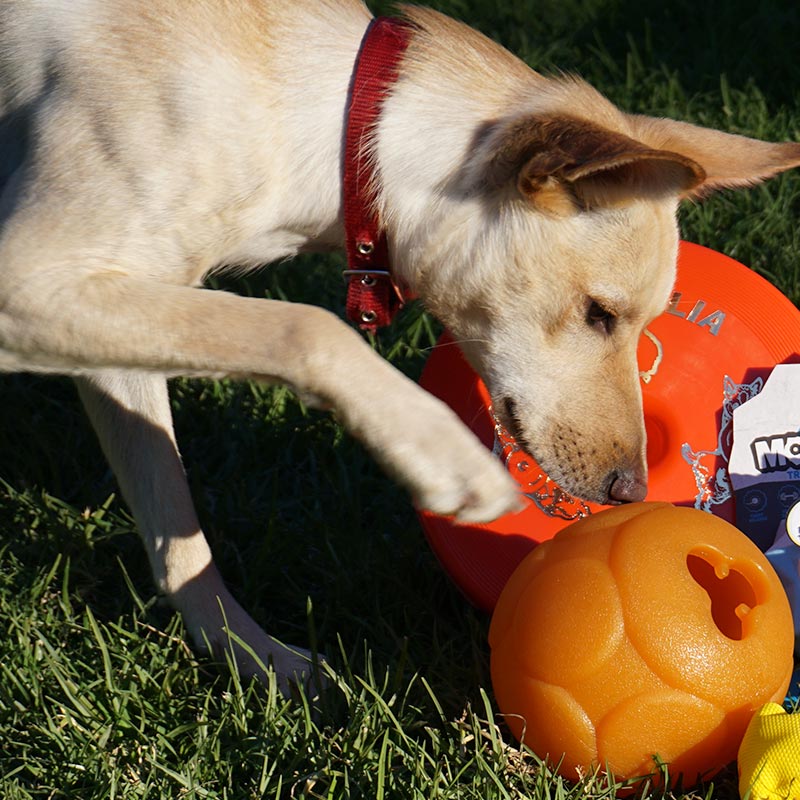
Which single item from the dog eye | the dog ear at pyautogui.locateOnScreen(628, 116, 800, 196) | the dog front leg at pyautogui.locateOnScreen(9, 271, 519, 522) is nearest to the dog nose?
the dog eye

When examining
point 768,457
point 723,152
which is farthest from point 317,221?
point 768,457

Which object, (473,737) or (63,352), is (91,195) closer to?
(63,352)

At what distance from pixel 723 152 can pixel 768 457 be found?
2.98 ft

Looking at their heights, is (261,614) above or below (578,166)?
below

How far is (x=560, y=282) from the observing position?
3189 millimetres

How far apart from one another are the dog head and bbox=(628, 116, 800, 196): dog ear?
4 centimetres

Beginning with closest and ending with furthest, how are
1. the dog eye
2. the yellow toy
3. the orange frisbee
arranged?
the yellow toy, the dog eye, the orange frisbee

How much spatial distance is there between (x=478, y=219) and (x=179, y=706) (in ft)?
4.84

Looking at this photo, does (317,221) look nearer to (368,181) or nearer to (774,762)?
(368,181)

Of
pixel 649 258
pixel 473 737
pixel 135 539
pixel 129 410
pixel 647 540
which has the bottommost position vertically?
pixel 135 539

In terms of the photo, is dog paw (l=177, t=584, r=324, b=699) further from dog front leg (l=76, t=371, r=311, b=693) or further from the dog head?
the dog head

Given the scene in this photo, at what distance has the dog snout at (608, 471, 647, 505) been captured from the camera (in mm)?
3250

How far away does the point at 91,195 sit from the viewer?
2943 millimetres

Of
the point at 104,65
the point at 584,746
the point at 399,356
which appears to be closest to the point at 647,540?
the point at 584,746
